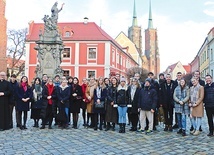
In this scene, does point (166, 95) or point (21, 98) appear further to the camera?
point (21, 98)

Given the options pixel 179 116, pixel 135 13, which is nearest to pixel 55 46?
pixel 179 116

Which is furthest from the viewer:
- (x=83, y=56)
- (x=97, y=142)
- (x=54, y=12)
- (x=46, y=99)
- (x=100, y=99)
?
(x=83, y=56)

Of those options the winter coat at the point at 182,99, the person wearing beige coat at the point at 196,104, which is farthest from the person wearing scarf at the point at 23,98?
the person wearing beige coat at the point at 196,104

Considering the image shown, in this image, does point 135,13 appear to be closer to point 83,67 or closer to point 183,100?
point 83,67

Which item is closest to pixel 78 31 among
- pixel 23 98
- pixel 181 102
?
pixel 23 98

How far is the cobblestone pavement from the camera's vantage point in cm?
625

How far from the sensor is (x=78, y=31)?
40875 millimetres

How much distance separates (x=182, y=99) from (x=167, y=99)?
62 cm

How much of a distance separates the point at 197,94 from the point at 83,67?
1229 inches

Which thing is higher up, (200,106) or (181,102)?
(181,102)

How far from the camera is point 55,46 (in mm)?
17484

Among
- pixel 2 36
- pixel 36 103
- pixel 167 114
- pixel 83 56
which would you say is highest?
pixel 2 36

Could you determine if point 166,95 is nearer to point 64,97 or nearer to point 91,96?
point 91,96

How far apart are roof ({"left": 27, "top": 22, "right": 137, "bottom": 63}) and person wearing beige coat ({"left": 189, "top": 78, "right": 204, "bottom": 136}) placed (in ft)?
101
